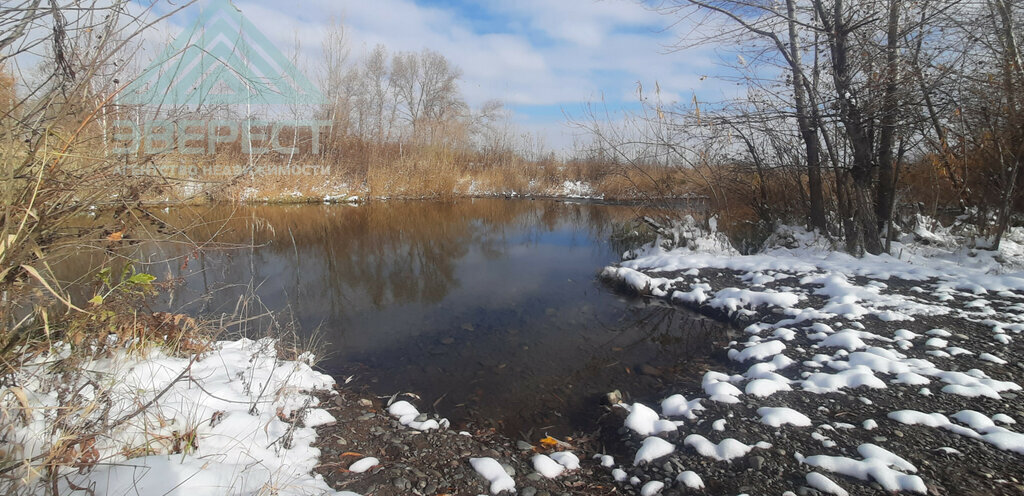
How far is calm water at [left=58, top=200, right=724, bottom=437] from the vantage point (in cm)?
333

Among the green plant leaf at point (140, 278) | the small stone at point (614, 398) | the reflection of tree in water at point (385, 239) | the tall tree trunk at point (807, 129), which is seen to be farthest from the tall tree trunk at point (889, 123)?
the green plant leaf at point (140, 278)

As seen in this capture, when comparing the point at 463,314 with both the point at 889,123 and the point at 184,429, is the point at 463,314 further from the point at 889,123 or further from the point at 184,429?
the point at 889,123

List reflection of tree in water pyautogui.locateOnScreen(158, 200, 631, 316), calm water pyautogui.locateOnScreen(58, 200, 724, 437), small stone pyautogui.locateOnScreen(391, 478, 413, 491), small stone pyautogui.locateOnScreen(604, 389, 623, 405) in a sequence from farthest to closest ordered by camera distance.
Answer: reflection of tree in water pyautogui.locateOnScreen(158, 200, 631, 316) → calm water pyautogui.locateOnScreen(58, 200, 724, 437) → small stone pyautogui.locateOnScreen(604, 389, 623, 405) → small stone pyautogui.locateOnScreen(391, 478, 413, 491)

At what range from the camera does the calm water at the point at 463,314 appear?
3.33 meters

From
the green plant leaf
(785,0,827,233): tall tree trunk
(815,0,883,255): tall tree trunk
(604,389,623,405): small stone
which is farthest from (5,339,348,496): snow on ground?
(815,0,883,255): tall tree trunk

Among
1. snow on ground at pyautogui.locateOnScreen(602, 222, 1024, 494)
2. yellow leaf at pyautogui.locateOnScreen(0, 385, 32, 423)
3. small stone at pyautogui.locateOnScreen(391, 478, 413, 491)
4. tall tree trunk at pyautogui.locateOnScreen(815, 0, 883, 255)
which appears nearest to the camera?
yellow leaf at pyautogui.locateOnScreen(0, 385, 32, 423)

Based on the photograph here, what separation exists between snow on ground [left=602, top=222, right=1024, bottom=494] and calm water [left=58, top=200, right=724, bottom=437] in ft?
1.69

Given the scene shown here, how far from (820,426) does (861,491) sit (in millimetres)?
518

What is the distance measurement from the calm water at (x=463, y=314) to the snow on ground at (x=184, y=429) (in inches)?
25.2

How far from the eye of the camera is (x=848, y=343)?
10.5 feet

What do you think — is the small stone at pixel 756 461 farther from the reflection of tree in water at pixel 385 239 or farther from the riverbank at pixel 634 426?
the reflection of tree in water at pixel 385 239

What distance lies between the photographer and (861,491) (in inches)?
70.4

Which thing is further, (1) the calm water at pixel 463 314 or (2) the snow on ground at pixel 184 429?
(1) the calm water at pixel 463 314

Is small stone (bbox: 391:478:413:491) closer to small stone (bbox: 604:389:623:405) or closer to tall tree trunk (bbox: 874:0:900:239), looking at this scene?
small stone (bbox: 604:389:623:405)
